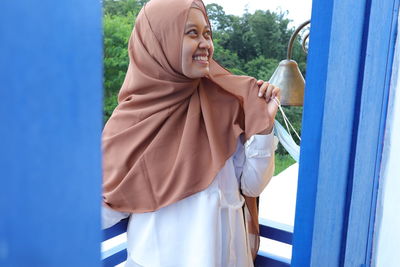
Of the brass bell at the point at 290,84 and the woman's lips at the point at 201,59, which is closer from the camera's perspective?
the woman's lips at the point at 201,59

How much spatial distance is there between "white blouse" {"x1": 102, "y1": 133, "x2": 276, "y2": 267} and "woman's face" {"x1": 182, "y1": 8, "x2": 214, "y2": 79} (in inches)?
10.2

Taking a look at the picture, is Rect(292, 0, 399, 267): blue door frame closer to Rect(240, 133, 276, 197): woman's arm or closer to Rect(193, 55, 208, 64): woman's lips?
Rect(240, 133, 276, 197): woman's arm

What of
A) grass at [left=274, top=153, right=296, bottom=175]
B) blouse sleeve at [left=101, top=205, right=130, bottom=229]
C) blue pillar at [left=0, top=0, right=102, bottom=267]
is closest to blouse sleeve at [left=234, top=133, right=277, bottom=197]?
blouse sleeve at [left=101, top=205, right=130, bottom=229]

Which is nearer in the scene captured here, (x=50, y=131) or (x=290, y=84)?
(x=50, y=131)

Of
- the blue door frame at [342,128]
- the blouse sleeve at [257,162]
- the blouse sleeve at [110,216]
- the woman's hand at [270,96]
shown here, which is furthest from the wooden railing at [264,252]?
the blue door frame at [342,128]

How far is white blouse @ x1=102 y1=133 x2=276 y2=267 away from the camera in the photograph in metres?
1.07

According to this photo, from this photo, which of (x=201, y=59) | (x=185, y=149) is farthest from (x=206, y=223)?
(x=201, y=59)

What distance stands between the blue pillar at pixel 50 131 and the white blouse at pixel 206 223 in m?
0.86

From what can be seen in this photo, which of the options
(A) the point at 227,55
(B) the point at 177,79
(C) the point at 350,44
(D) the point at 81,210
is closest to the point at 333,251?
(C) the point at 350,44

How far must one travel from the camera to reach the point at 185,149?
1141mm

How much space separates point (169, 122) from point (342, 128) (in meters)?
0.64

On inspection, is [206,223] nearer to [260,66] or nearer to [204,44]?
[204,44]

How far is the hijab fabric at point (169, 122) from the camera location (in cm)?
112

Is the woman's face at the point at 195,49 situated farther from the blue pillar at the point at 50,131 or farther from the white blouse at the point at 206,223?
the blue pillar at the point at 50,131
